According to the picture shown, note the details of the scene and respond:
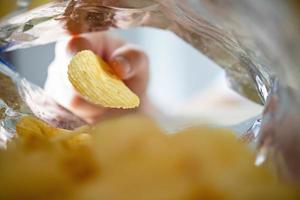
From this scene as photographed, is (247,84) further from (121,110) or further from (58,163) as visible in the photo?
(58,163)

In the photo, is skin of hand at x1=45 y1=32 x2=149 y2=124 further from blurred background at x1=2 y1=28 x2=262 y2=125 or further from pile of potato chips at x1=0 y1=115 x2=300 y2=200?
pile of potato chips at x1=0 y1=115 x2=300 y2=200

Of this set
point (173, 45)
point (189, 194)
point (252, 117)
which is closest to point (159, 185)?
point (189, 194)

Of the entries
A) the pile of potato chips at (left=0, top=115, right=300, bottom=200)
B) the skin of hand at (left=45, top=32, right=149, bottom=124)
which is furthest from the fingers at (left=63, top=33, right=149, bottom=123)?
the pile of potato chips at (left=0, top=115, right=300, bottom=200)

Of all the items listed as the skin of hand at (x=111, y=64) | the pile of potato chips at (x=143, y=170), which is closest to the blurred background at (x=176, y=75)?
the skin of hand at (x=111, y=64)

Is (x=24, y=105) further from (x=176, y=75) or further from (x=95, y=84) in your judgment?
(x=176, y=75)

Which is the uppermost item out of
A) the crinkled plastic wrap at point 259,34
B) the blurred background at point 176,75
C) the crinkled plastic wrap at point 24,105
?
the crinkled plastic wrap at point 259,34

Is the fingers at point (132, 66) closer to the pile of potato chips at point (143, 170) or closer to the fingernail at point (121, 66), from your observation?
the fingernail at point (121, 66)
